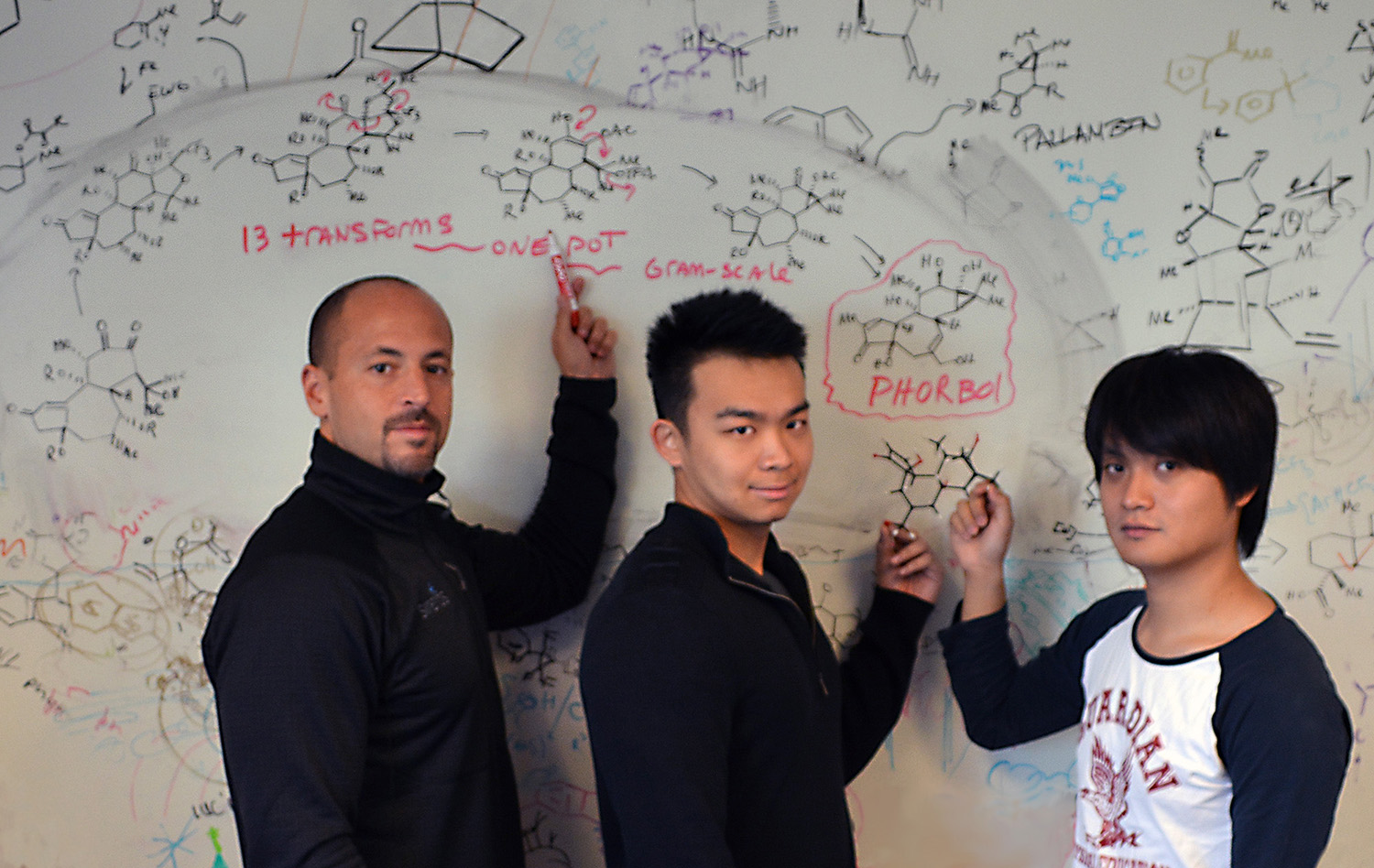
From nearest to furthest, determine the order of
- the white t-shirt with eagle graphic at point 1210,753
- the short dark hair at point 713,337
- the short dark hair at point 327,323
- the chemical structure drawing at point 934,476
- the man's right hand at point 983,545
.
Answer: the white t-shirt with eagle graphic at point 1210,753 → the short dark hair at point 713,337 → the short dark hair at point 327,323 → the man's right hand at point 983,545 → the chemical structure drawing at point 934,476

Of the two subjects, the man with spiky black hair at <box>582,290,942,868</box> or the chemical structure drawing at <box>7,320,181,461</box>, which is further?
the chemical structure drawing at <box>7,320,181,461</box>

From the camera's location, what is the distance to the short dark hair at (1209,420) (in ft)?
3.96

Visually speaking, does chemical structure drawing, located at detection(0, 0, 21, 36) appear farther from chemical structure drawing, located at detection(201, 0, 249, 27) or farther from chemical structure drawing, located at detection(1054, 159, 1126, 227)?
chemical structure drawing, located at detection(1054, 159, 1126, 227)

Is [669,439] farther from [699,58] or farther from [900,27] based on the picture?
[900,27]

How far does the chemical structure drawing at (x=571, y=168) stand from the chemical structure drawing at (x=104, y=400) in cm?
73

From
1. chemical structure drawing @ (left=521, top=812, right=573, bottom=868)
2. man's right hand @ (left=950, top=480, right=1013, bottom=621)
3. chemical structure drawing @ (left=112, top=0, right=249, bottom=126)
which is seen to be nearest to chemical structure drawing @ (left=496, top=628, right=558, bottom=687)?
chemical structure drawing @ (left=521, top=812, right=573, bottom=868)

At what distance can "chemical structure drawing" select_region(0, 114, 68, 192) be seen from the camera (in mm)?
1803

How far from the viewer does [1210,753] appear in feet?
3.85

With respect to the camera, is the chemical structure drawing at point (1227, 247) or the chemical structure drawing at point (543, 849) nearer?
the chemical structure drawing at point (1227, 247)

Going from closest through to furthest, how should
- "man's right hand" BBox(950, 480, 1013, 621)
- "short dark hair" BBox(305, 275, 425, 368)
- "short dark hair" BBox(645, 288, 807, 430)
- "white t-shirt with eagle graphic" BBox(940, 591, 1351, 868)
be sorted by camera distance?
"white t-shirt with eagle graphic" BBox(940, 591, 1351, 868)
"short dark hair" BBox(645, 288, 807, 430)
"short dark hair" BBox(305, 275, 425, 368)
"man's right hand" BBox(950, 480, 1013, 621)

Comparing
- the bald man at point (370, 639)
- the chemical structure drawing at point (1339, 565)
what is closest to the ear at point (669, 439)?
the bald man at point (370, 639)

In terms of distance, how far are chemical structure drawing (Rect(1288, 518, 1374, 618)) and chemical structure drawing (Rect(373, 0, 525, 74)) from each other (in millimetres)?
1658

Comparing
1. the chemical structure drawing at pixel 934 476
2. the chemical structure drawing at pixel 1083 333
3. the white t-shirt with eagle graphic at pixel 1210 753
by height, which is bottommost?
the white t-shirt with eagle graphic at pixel 1210 753

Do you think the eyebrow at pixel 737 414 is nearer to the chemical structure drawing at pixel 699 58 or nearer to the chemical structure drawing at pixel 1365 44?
the chemical structure drawing at pixel 699 58
